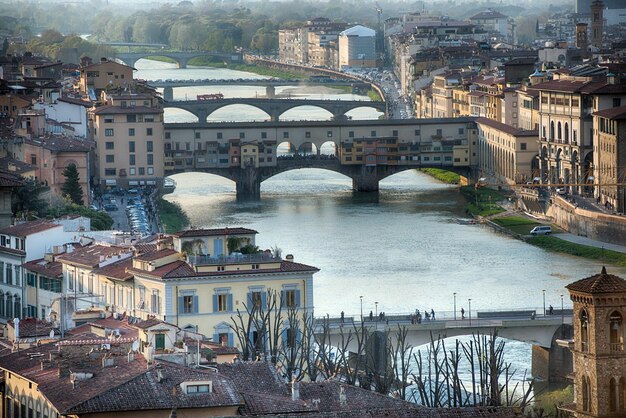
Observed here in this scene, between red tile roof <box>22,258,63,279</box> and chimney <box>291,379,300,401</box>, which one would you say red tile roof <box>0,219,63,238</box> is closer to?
red tile roof <box>22,258,63,279</box>

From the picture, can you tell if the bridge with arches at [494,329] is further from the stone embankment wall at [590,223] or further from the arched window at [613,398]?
the stone embankment wall at [590,223]

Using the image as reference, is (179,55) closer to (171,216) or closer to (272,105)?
(272,105)

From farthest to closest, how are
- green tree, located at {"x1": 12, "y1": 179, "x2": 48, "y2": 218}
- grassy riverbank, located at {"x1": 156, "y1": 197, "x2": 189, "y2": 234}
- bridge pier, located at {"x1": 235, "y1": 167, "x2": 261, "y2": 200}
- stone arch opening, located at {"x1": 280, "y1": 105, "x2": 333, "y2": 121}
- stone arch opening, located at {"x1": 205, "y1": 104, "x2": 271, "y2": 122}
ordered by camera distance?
stone arch opening, located at {"x1": 280, "y1": 105, "x2": 333, "y2": 121}, stone arch opening, located at {"x1": 205, "y1": 104, "x2": 271, "y2": 122}, bridge pier, located at {"x1": 235, "y1": 167, "x2": 261, "y2": 200}, grassy riverbank, located at {"x1": 156, "y1": 197, "x2": 189, "y2": 234}, green tree, located at {"x1": 12, "y1": 179, "x2": 48, "y2": 218}

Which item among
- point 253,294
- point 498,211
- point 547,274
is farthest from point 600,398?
point 498,211

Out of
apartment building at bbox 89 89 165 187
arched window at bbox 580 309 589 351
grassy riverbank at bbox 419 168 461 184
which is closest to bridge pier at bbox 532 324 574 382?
arched window at bbox 580 309 589 351

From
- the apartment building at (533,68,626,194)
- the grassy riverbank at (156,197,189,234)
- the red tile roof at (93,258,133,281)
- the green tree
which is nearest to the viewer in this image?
the red tile roof at (93,258,133,281)

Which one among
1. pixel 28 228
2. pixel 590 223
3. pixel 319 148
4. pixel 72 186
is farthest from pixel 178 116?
pixel 28 228

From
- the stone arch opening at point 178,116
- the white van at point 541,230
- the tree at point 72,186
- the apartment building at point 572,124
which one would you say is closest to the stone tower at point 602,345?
the tree at point 72,186

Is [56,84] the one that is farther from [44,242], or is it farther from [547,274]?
[44,242]
